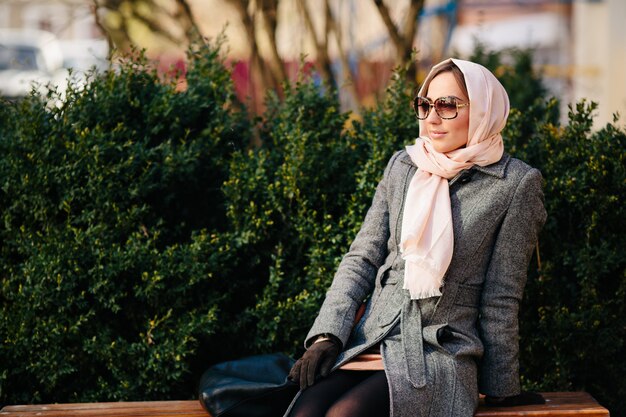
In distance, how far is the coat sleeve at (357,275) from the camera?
11.2ft

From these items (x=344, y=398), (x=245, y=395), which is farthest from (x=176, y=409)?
(x=344, y=398)

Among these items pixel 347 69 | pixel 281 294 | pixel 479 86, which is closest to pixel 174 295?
A: pixel 281 294

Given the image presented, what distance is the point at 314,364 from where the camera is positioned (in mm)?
3271

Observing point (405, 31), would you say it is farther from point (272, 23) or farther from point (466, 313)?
point (466, 313)

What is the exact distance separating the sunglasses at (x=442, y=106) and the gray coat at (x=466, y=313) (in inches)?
9.2

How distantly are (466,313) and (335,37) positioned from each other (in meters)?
5.25

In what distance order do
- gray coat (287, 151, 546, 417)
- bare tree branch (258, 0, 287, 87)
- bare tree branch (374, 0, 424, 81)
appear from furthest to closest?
bare tree branch (258, 0, 287, 87) < bare tree branch (374, 0, 424, 81) < gray coat (287, 151, 546, 417)

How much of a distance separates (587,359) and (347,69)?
4380 millimetres

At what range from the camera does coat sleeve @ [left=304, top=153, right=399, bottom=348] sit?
3.41 meters

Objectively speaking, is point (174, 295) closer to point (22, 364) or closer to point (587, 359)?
point (22, 364)

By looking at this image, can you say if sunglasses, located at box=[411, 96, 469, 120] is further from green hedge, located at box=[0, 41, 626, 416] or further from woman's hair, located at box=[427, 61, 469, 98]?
green hedge, located at box=[0, 41, 626, 416]

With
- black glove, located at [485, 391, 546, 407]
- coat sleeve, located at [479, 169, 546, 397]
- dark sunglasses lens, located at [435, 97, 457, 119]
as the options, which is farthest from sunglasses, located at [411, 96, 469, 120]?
black glove, located at [485, 391, 546, 407]

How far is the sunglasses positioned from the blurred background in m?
1.23

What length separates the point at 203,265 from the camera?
4.16m
